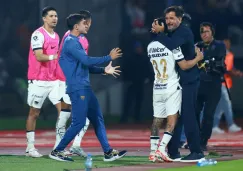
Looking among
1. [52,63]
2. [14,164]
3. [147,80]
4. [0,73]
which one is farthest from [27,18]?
[14,164]

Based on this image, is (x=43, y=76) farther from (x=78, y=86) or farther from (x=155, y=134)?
(x=155, y=134)

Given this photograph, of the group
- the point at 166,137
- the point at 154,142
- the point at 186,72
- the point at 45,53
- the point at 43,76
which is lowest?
the point at 154,142

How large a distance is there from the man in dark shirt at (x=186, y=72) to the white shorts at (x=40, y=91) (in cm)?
250

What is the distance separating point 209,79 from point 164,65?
2.89m

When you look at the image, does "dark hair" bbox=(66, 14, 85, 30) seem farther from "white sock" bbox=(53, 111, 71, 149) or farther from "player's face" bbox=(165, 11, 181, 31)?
"white sock" bbox=(53, 111, 71, 149)

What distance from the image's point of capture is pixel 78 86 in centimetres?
1612

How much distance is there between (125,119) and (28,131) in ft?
30.7

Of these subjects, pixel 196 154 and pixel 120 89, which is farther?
pixel 120 89

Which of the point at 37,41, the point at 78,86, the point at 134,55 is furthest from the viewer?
the point at 134,55

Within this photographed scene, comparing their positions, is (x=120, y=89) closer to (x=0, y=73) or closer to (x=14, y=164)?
(x=0, y=73)

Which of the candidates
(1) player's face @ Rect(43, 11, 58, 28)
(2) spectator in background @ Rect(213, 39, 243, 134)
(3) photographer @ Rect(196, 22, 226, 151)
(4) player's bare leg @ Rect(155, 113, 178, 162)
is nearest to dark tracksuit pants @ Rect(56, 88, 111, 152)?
(4) player's bare leg @ Rect(155, 113, 178, 162)

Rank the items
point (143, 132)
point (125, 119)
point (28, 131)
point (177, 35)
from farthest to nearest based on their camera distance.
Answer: point (125, 119), point (143, 132), point (28, 131), point (177, 35)

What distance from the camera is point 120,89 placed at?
88.3 ft

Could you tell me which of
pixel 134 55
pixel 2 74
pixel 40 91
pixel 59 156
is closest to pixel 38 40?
pixel 40 91
